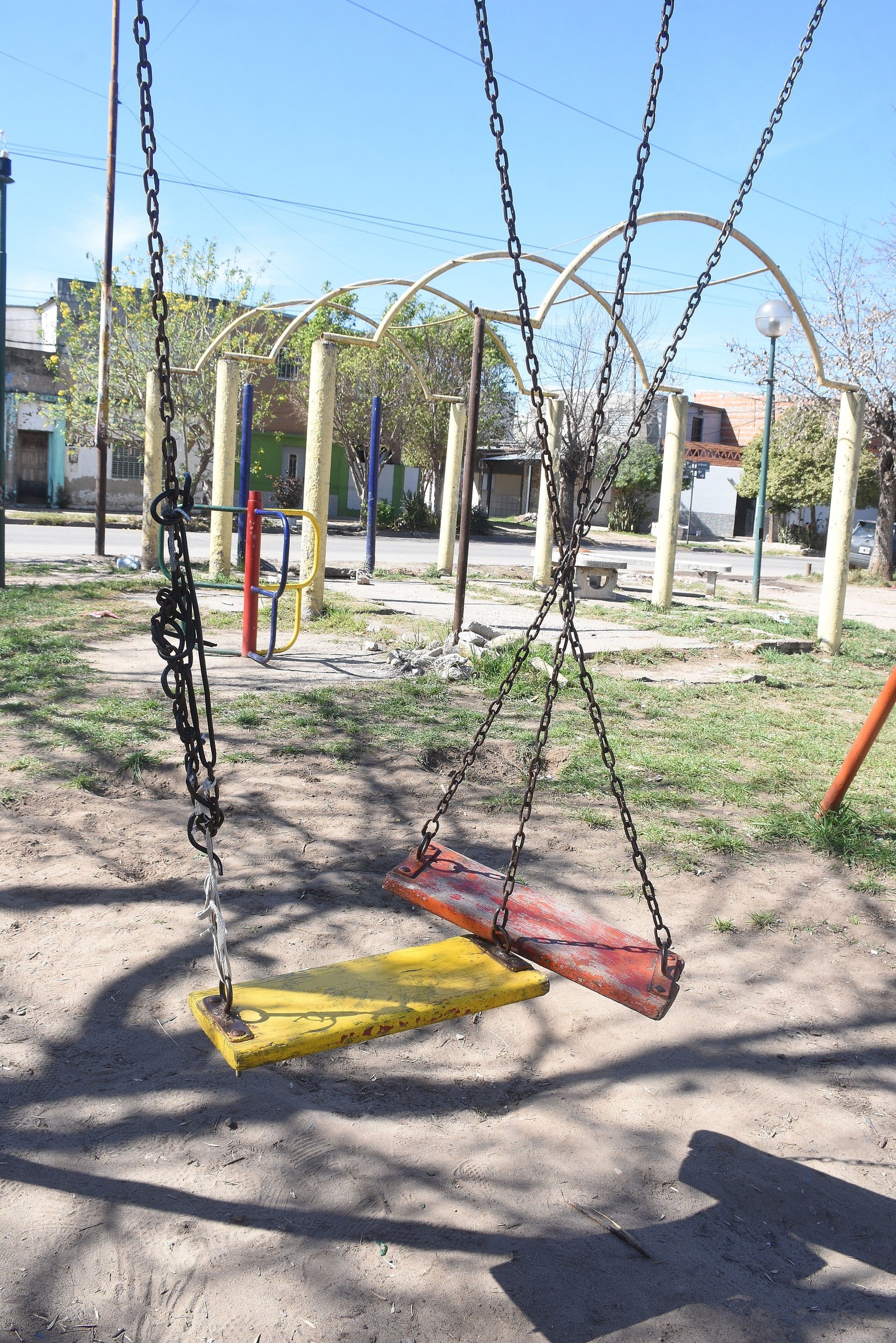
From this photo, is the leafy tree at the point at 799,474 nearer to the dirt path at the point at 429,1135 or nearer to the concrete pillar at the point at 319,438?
the concrete pillar at the point at 319,438

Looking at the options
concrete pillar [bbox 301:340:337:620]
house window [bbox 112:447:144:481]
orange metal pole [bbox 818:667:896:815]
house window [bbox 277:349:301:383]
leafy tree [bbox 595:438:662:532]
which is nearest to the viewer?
orange metal pole [bbox 818:667:896:815]

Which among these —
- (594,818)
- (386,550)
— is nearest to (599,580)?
(386,550)

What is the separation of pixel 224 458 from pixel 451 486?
11.9 ft

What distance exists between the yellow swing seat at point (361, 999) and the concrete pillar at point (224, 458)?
11.1 m

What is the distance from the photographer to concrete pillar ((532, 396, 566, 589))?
13.2 metres

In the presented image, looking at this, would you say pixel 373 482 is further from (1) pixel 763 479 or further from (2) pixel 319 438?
(1) pixel 763 479

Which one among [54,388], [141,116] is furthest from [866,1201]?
[54,388]

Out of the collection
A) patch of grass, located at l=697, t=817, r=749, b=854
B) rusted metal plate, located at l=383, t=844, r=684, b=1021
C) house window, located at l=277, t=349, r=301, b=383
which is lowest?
patch of grass, located at l=697, t=817, r=749, b=854

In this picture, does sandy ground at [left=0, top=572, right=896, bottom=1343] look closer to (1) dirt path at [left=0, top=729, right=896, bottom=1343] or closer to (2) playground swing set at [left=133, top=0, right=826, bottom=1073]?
(1) dirt path at [left=0, top=729, right=896, bottom=1343]

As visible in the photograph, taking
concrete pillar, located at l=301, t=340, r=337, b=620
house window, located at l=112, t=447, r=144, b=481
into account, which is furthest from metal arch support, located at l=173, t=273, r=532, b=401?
house window, located at l=112, t=447, r=144, b=481

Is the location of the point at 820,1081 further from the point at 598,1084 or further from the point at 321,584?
the point at 321,584

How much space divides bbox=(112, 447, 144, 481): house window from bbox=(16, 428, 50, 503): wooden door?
2.07 m

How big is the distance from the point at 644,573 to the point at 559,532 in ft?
61.0

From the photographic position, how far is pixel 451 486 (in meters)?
15.5
